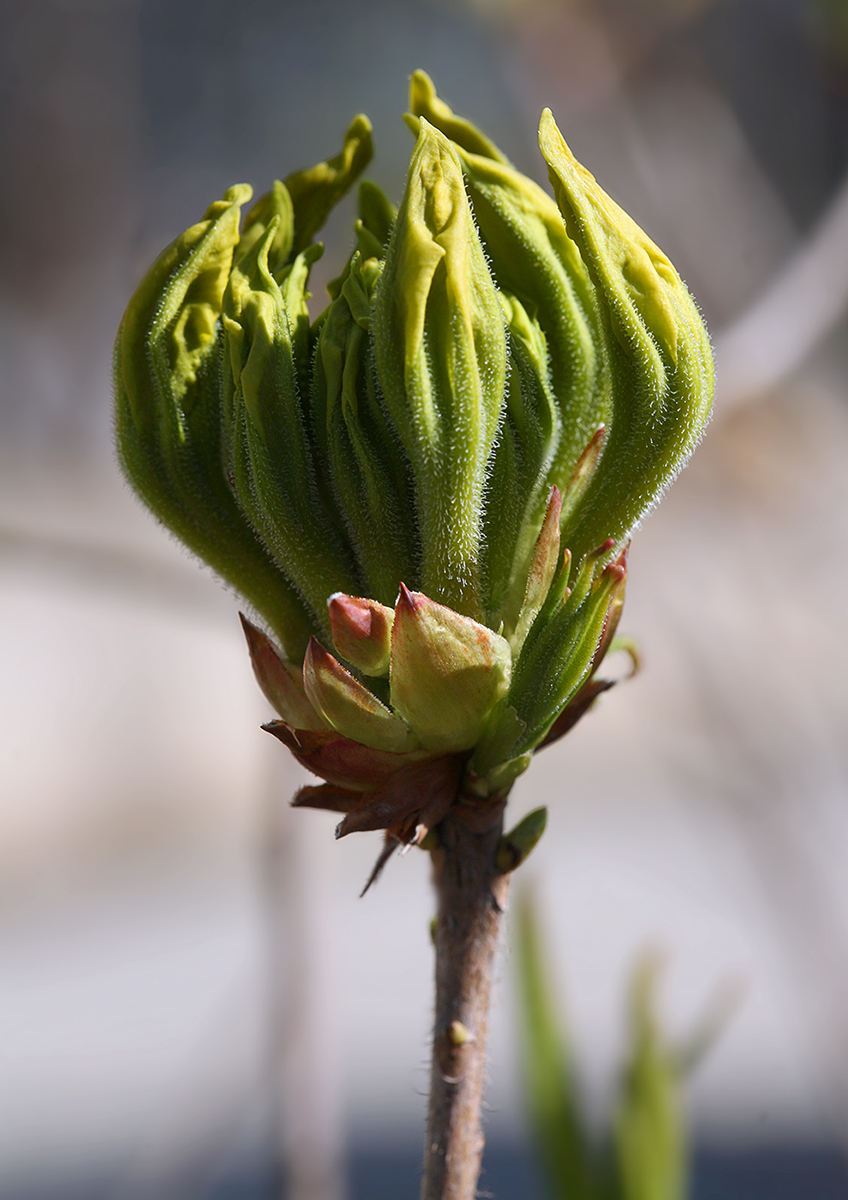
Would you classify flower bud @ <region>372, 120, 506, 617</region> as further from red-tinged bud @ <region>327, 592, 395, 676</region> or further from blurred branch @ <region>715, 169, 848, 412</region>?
blurred branch @ <region>715, 169, 848, 412</region>

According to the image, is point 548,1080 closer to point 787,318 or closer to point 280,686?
point 280,686

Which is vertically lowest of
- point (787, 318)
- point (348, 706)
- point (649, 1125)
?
point (649, 1125)

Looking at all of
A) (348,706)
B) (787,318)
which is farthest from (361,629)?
(787,318)

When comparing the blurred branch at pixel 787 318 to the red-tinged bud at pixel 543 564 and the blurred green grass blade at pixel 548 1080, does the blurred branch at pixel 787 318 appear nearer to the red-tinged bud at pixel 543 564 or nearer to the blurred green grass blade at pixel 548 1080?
the blurred green grass blade at pixel 548 1080

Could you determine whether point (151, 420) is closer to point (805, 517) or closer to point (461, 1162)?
point (461, 1162)

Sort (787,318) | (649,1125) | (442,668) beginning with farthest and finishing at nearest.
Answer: (787,318)
(649,1125)
(442,668)

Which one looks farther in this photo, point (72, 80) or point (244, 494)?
point (72, 80)

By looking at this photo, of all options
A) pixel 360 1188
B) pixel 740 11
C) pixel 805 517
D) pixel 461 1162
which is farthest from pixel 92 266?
pixel 461 1162
